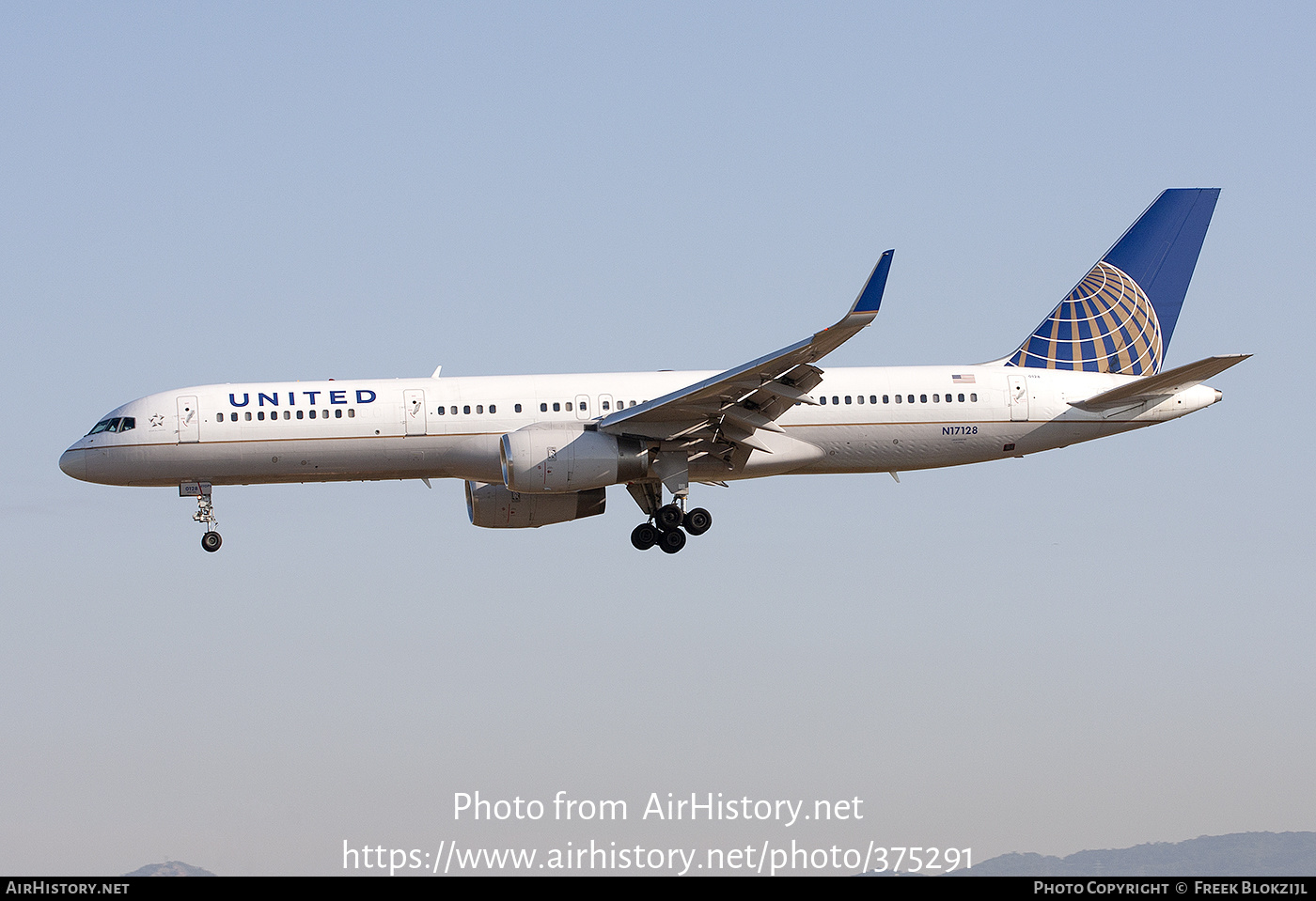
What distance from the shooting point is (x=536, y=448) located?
31.8 meters

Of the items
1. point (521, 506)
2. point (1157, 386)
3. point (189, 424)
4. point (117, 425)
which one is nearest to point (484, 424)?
point (521, 506)

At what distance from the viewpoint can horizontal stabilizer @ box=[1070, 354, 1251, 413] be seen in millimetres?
32469

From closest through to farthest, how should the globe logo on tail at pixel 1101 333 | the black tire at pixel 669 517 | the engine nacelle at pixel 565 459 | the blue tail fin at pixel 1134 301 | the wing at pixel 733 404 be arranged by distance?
the wing at pixel 733 404
the engine nacelle at pixel 565 459
the black tire at pixel 669 517
the globe logo on tail at pixel 1101 333
the blue tail fin at pixel 1134 301

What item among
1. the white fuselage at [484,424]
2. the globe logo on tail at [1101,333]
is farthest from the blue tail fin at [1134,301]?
the white fuselage at [484,424]

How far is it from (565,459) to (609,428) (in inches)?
48.2

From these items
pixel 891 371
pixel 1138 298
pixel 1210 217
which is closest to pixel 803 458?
pixel 891 371

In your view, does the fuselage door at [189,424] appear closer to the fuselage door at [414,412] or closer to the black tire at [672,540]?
the fuselage door at [414,412]

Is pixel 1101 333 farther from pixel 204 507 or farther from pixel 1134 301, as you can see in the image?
pixel 204 507

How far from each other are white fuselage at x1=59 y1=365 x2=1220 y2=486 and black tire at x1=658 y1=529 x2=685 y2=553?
1381mm

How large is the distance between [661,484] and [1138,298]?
535 inches

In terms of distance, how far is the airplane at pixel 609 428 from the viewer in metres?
32.5

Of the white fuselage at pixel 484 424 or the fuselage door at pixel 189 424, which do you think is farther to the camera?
the fuselage door at pixel 189 424

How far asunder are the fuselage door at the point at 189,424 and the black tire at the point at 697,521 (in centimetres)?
1079
